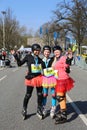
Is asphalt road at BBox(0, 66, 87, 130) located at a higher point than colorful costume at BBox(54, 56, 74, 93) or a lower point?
lower

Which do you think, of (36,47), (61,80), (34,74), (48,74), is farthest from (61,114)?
(36,47)

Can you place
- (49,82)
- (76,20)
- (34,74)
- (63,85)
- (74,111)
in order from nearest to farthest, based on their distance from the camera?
(63,85) < (49,82) < (34,74) < (74,111) < (76,20)

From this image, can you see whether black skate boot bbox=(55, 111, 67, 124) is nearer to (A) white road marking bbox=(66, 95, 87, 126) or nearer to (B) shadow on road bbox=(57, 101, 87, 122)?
(B) shadow on road bbox=(57, 101, 87, 122)

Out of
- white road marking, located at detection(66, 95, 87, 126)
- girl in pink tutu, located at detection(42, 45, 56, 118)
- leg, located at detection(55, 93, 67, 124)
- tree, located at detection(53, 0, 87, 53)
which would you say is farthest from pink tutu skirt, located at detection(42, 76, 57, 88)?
tree, located at detection(53, 0, 87, 53)

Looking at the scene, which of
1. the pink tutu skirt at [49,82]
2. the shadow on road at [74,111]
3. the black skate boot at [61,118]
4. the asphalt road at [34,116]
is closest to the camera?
the asphalt road at [34,116]

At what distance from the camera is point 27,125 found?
8672 mm

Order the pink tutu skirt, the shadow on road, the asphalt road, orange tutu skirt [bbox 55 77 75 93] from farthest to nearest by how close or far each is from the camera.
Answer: the shadow on road
the pink tutu skirt
orange tutu skirt [bbox 55 77 75 93]
the asphalt road

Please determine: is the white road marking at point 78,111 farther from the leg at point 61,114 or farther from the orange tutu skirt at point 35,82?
the orange tutu skirt at point 35,82

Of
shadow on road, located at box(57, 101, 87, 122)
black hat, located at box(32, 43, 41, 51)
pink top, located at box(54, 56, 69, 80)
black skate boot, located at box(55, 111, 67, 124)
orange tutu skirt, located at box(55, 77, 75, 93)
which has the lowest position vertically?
shadow on road, located at box(57, 101, 87, 122)

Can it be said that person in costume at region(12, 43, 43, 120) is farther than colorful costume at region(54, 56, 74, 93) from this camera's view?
Yes

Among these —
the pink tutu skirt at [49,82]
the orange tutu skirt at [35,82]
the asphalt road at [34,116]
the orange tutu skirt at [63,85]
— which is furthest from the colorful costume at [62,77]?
the asphalt road at [34,116]

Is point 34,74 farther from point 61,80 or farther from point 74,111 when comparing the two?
point 74,111

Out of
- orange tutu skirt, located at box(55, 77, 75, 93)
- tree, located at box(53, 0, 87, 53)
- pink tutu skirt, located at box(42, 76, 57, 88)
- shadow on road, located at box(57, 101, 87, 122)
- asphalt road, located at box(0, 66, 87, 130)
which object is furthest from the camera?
tree, located at box(53, 0, 87, 53)

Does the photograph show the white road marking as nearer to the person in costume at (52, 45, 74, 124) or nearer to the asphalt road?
the asphalt road
